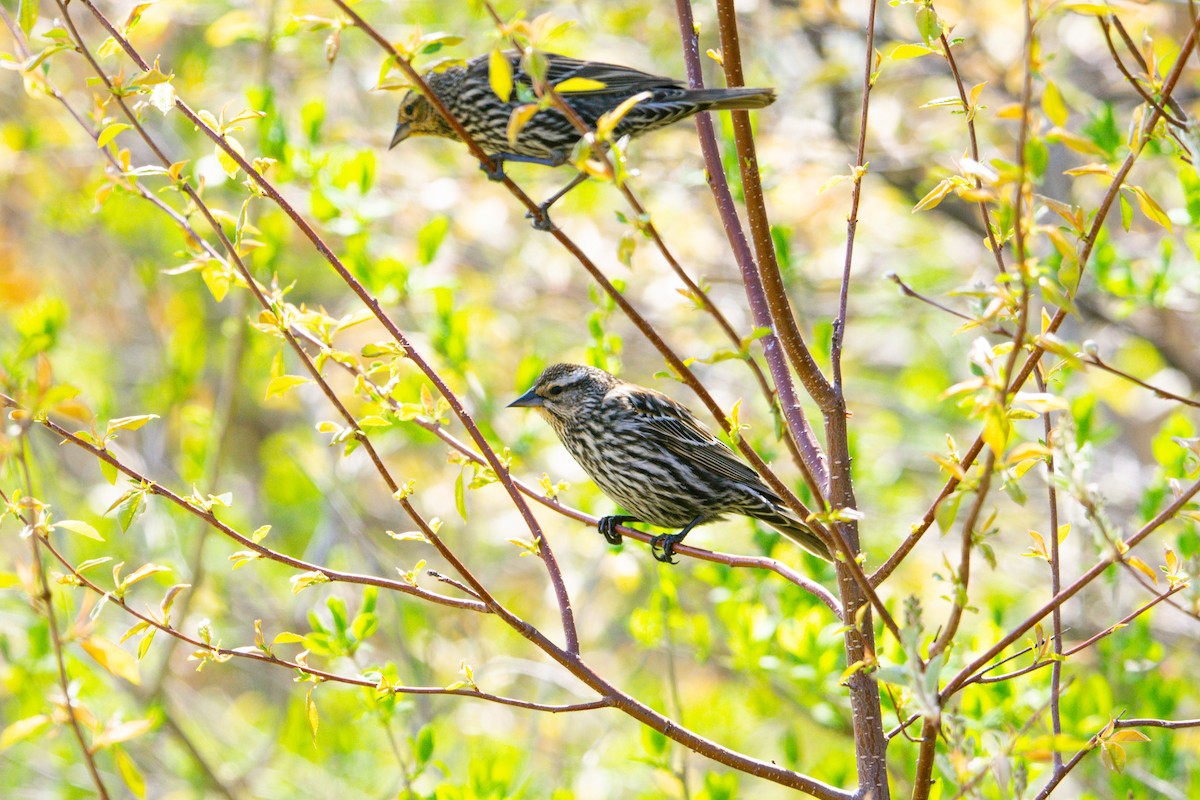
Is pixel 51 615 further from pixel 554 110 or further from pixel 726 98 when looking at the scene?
pixel 554 110

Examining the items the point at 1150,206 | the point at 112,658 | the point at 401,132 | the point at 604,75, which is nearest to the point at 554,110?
the point at 604,75

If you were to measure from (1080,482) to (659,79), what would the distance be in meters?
2.84

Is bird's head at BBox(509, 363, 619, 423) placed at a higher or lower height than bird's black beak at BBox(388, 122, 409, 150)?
lower

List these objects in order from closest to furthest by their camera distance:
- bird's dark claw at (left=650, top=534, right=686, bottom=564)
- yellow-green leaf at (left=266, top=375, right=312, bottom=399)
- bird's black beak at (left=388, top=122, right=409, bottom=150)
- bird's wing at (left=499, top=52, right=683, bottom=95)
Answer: yellow-green leaf at (left=266, top=375, right=312, bottom=399) → bird's dark claw at (left=650, top=534, right=686, bottom=564) → bird's wing at (left=499, top=52, right=683, bottom=95) → bird's black beak at (left=388, top=122, right=409, bottom=150)

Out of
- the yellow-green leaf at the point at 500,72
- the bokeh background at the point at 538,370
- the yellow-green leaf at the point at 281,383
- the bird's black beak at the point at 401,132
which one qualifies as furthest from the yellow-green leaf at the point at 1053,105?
the bird's black beak at the point at 401,132

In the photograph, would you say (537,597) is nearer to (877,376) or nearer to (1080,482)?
(877,376)

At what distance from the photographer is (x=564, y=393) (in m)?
5.06

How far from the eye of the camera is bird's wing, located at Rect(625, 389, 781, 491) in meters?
4.75

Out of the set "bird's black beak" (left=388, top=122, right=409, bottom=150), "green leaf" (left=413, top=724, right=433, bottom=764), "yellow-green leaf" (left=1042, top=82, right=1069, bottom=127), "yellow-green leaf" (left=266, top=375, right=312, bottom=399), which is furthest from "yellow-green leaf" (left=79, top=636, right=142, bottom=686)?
"bird's black beak" (left=388, top=122, right=409, bottom=150)

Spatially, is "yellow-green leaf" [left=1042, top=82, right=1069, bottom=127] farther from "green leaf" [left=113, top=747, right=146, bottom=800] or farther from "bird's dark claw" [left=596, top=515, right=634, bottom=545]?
"bird's dark claw" [left=596, top=515, right=634, bottom=545]

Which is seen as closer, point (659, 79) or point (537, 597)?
point (659, 79)

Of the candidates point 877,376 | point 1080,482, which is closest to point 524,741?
point 877,376

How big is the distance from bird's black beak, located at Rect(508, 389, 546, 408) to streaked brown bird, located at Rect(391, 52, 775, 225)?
0.99m

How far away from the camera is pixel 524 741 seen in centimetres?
747
